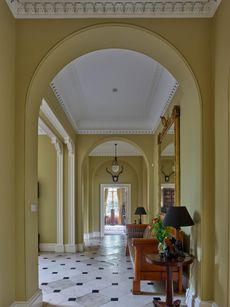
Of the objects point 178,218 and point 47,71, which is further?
point 47,71

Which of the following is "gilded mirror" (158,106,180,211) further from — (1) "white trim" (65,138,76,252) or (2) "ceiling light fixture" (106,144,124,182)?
(2) "ceiling light fixture" (106,144,124,182)

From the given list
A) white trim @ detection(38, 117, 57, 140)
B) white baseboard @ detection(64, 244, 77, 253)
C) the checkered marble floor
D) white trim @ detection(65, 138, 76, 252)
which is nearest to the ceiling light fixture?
white trim @ detection(65, 138, 76, 252)

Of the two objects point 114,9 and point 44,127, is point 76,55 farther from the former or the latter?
point 44,127

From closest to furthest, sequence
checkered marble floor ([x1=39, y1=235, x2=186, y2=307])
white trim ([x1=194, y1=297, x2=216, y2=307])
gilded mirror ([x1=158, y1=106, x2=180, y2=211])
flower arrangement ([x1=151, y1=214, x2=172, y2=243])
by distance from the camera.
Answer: white trim ([x1=194, y1=297, x2=216, y2=307]), flower arrangement ([x1=151, y1=214, x2=172, y2=243]), checkered marble floor ([x1=39, y1=235, x2=186, y2=307]), gilded mirror ([x1=158, y1=106, x2=180, y2=211])

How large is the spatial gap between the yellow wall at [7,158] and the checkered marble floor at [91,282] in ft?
4.56

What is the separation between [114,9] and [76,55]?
764mm

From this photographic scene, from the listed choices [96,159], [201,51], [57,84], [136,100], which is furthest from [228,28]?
[96,159]

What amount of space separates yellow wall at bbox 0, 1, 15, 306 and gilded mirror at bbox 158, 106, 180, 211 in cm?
291

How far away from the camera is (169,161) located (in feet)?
23.6

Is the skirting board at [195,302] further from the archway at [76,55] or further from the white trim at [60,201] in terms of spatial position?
the white trim at [60,201]

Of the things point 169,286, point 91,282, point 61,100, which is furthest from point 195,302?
point 61,100

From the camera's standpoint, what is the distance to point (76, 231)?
952 centimetres

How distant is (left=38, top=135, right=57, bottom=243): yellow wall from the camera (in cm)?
950

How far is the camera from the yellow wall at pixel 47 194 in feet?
31.2
